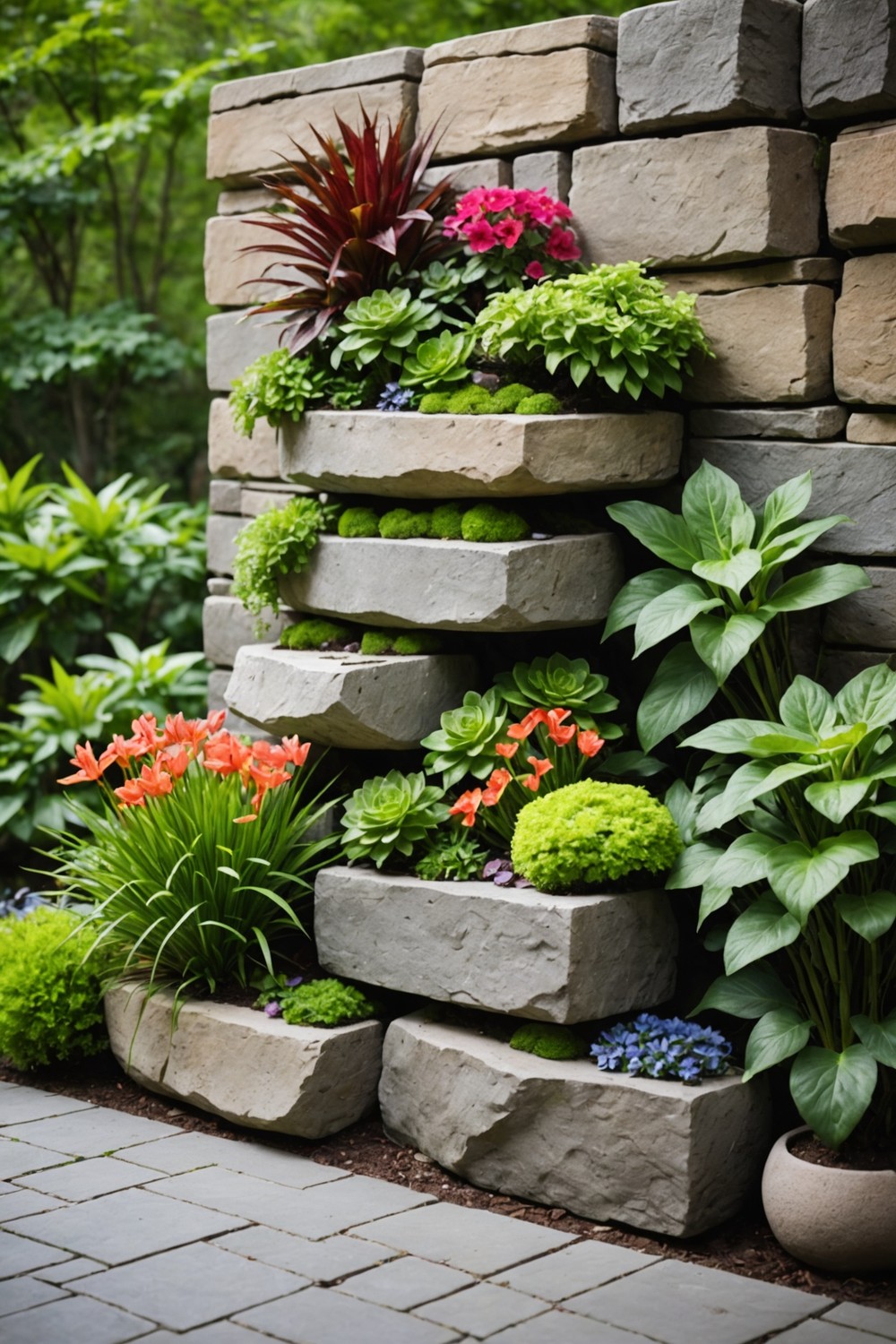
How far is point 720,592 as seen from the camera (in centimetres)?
354

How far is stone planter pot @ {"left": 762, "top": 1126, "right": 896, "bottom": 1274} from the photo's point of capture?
116 inches

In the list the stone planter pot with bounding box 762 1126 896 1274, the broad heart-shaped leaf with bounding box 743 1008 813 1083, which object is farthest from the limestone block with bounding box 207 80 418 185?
the stone planter pot with bounding box 762 1126 896 1274

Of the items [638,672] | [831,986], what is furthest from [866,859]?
[638,672]

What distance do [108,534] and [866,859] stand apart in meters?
4.11

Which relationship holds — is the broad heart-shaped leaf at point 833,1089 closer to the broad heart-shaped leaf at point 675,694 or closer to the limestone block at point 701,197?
the broad heart-shaped leaf at point 675,694

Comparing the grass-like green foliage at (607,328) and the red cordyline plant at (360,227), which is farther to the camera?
the red cordyline plant at (360,227)

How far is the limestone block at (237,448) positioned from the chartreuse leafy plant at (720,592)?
1.71 meters

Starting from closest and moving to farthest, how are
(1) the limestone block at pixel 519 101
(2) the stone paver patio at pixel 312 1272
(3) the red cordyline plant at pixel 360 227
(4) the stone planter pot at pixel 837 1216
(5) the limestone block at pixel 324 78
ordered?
1. (2) the stone paver patio at pixel 312 1272
2. (4) the stone planter pot at pixel 837 1216
3. (1) the limestone block at pixel 519 101
4. (3) the red cordyline plant at pixel 360 227
5. (5) the limestone block at pixel 324 78

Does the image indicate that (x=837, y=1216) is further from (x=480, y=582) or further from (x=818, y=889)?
(x=480, y=582)

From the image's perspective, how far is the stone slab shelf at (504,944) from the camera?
335cm

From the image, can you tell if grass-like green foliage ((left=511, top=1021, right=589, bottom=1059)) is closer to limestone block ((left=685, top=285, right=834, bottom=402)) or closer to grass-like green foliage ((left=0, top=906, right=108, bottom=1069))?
grass-like green foliage ((left=0, top=906, right=108, bottom=1069))

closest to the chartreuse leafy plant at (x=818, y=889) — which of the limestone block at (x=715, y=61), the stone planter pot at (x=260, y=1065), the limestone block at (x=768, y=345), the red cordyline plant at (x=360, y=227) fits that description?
the limestone block at (x=768, y=345)

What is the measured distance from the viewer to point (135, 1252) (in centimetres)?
305

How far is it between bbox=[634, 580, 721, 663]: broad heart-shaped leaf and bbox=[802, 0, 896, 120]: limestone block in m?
1.26
